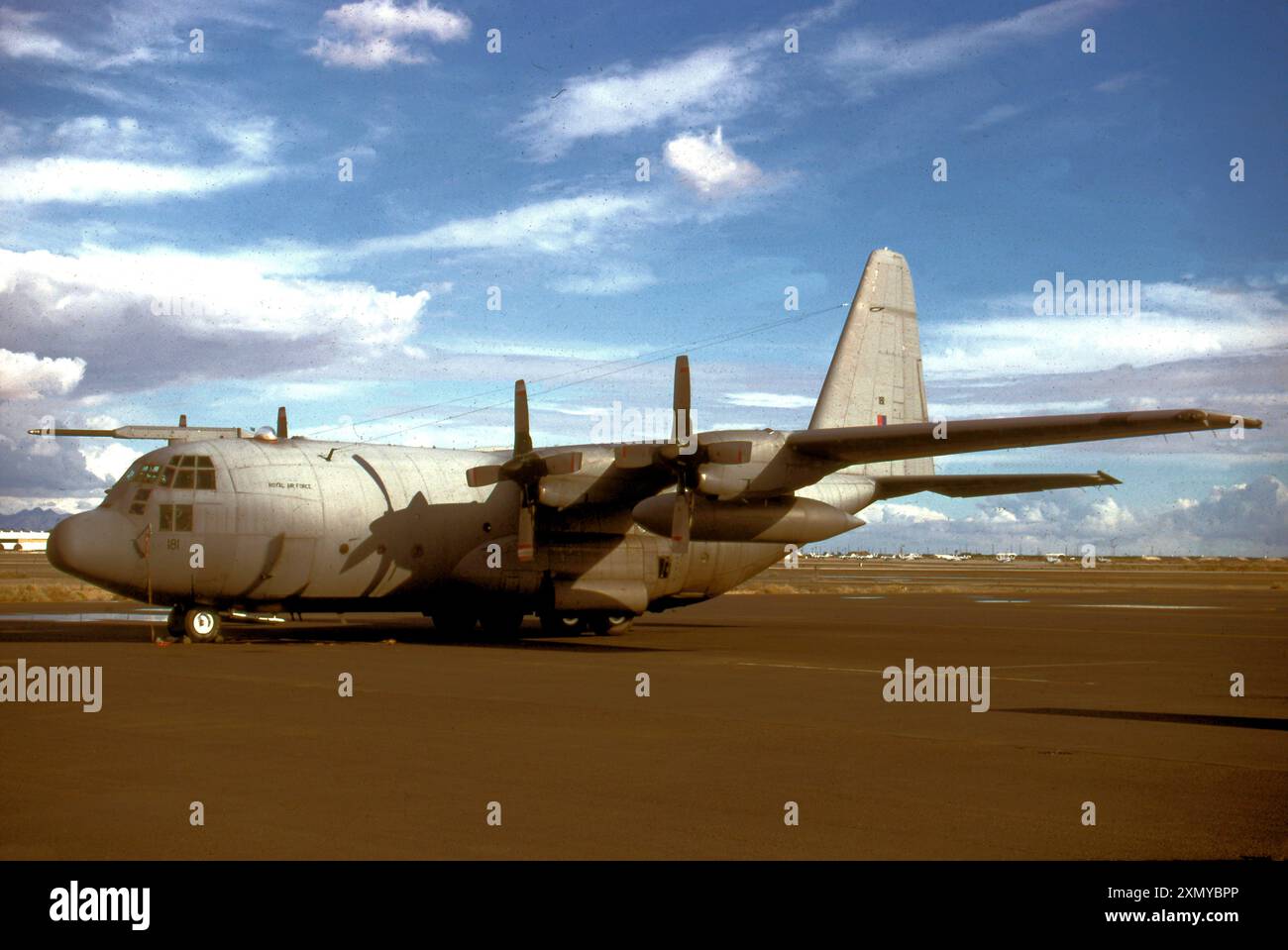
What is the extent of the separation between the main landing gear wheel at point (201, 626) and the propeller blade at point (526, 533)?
6.19 m

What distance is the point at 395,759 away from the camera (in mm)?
10672

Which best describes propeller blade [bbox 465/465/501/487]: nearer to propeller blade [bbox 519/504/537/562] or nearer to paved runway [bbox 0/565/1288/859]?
propeller blade [bbox 519/504/537/562]

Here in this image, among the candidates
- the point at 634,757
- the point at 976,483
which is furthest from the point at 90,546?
the point at 976,483

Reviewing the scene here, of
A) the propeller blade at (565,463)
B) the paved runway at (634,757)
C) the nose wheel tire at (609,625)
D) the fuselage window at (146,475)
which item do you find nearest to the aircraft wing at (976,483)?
the paved runway at (634,757)

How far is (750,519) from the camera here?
1011 inches

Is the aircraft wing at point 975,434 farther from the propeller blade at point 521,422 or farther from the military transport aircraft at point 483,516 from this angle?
the propeller blade at point 521,422

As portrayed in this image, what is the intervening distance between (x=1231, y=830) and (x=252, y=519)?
1937cm

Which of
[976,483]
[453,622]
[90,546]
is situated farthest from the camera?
[976,483]

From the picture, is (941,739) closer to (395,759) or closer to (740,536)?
(395,759)

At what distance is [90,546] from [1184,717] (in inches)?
723

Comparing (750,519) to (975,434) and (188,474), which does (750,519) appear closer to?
(975,434)

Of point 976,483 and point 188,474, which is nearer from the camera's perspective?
point 188,474

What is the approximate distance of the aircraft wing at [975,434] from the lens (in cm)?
2122
